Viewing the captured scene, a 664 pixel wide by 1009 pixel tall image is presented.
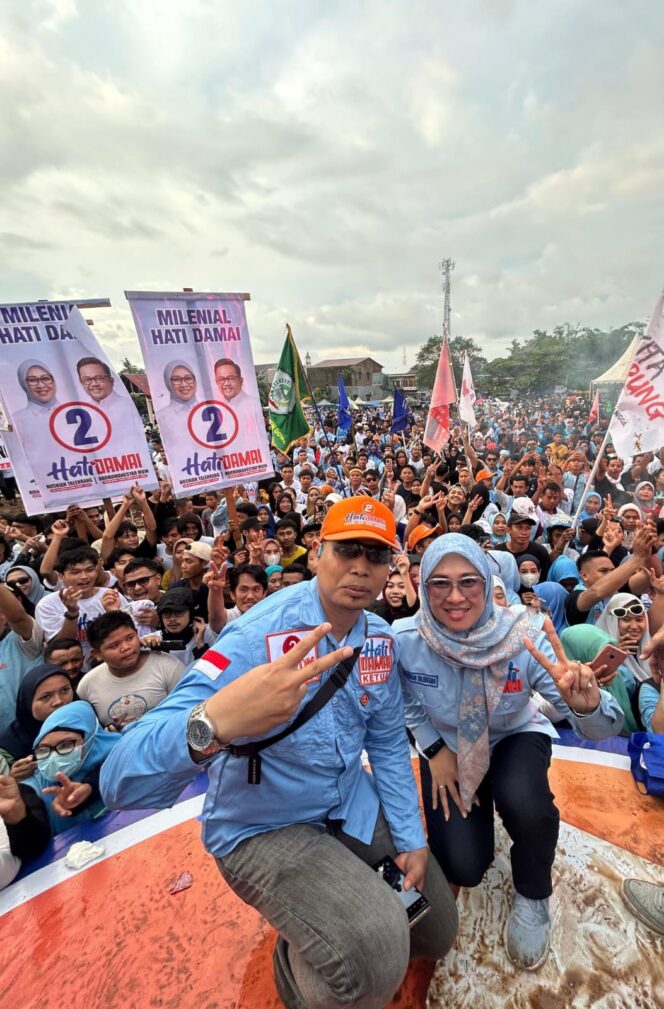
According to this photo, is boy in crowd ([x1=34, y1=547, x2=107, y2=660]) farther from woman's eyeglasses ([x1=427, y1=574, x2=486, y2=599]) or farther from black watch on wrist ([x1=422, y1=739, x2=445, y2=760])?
woman's eyeglasses ([x1=427, y1=574, x2=486, y2=599])

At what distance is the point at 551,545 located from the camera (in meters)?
5.74

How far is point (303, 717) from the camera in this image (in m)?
1.56

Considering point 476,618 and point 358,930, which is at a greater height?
point 476,618

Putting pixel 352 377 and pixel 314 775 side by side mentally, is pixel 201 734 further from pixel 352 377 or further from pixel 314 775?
pixel 352 377

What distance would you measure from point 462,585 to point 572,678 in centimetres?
53

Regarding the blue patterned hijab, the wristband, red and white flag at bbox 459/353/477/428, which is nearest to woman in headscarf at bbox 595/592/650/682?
the wristband

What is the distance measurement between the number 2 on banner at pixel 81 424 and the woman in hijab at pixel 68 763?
2.92 metres

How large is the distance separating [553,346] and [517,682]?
191ft

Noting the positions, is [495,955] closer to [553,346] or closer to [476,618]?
[476,618]

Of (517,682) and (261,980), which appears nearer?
(261,980)

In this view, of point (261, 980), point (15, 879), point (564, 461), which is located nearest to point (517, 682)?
point (261, 980)

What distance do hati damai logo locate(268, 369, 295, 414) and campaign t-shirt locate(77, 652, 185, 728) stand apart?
4371 mm

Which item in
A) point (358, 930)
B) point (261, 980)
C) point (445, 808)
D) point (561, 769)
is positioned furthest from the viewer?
point (561, 769)

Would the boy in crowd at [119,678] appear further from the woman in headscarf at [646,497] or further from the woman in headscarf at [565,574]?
the woman in headscarf at [646,497]
